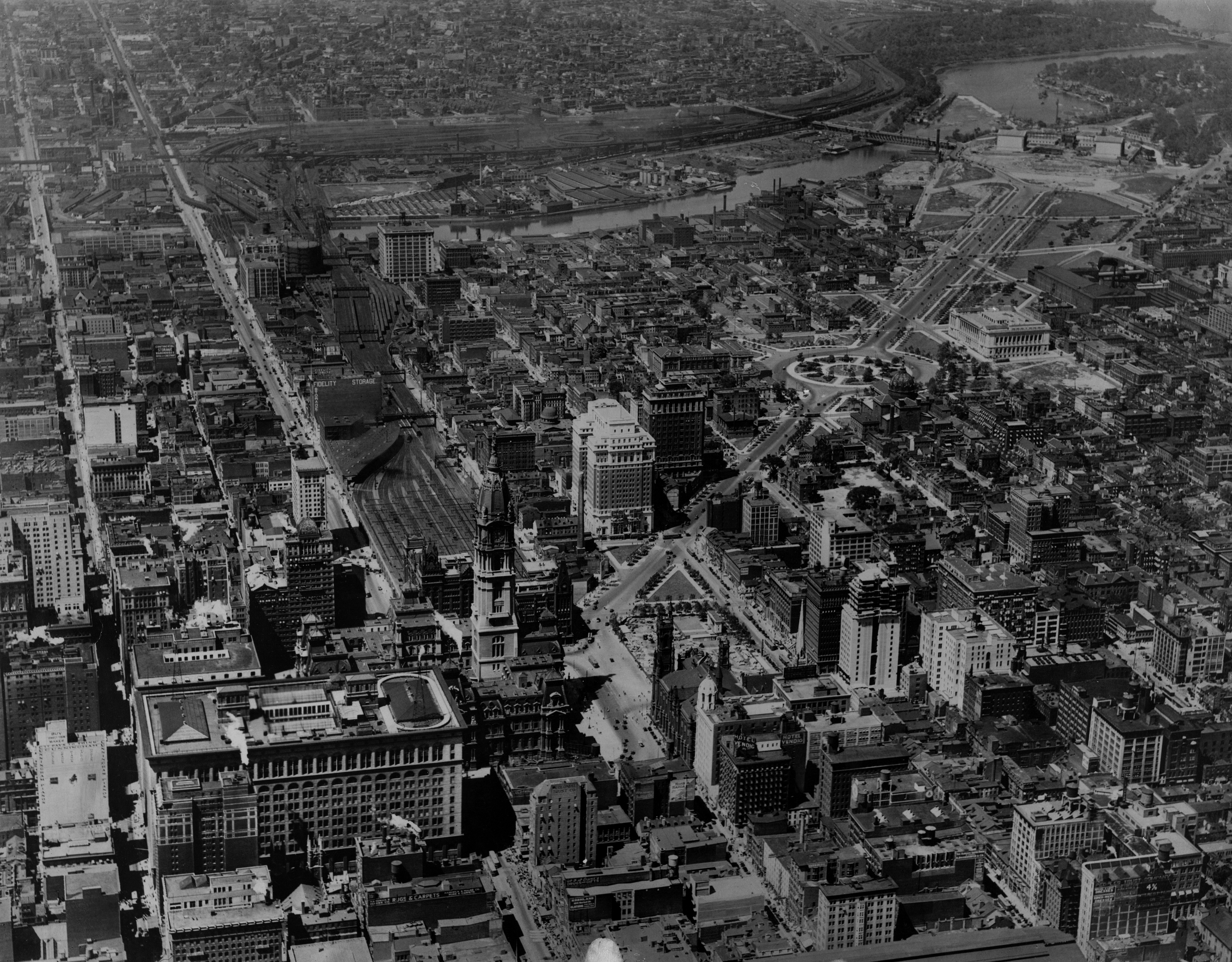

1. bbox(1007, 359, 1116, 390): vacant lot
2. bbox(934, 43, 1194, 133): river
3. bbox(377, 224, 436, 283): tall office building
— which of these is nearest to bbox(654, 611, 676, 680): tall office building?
bbox(1007, 359, 1116, 390): vacant lot

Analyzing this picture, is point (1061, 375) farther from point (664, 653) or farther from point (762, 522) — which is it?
point (664, 653)

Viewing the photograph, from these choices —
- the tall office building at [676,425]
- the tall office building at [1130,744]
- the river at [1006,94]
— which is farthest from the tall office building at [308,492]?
the river at [1006,94]

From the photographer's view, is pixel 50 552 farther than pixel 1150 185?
No

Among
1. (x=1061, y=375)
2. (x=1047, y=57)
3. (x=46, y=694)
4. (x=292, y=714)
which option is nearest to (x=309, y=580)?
(x=46, y=694)

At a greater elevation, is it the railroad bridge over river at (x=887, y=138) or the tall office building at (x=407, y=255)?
the railroad bridge over river at (x=887, y=138)

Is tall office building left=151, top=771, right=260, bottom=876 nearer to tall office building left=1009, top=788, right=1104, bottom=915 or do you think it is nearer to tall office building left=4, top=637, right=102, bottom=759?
tall office building left=4, top=637, right=102, bottom=759

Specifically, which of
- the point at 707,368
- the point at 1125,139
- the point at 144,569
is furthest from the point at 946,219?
the point at 144,569

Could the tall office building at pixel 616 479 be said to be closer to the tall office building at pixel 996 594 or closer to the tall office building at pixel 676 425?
the tall office building at pixel 676 425
